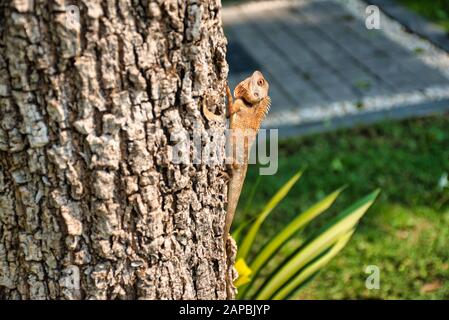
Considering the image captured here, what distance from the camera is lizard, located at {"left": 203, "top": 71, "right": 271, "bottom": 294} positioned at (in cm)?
214

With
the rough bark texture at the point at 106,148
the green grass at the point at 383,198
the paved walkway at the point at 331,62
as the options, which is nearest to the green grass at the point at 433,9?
the paved walkway at the point at 331,62

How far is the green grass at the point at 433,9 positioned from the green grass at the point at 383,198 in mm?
2043

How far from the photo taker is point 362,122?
502 cm

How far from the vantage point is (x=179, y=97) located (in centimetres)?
171

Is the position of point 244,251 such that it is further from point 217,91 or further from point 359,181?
point 359,181

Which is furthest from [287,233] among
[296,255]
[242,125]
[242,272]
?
[242,125]

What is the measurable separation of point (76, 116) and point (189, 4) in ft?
1.43

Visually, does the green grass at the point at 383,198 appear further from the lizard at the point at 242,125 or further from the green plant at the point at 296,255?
the lizard at the point at 242,125

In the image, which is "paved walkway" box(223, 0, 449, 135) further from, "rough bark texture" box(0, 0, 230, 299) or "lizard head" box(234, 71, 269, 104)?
"rough bark texture" box(0, 0, 230, 299)

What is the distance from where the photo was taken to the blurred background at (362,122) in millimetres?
3654

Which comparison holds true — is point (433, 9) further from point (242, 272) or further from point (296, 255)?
point (242, 272)

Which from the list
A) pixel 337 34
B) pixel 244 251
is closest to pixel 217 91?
pixel 244 251

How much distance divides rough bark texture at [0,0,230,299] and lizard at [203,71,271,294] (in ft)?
0.65

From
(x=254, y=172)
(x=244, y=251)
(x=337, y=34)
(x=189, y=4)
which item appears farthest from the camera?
(x=337, y=34)
